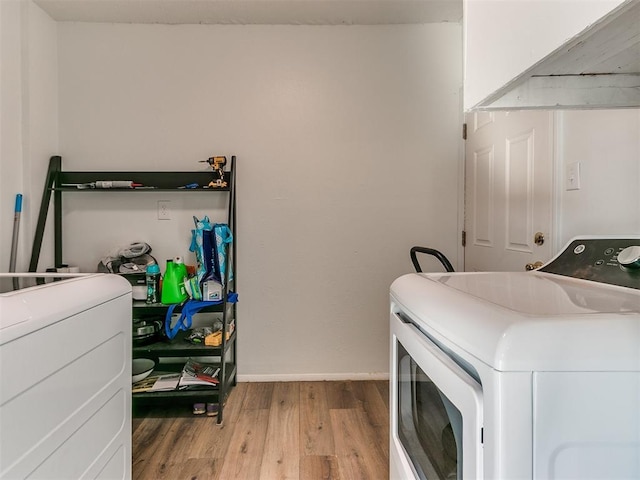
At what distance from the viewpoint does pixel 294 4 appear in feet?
6.93

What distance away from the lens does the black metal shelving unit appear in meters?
1.95

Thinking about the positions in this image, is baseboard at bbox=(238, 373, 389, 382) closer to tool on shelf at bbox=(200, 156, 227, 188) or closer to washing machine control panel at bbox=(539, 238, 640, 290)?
tool on shelf at bbox=(200, 156, 227, 188)

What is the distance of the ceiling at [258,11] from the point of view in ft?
6.92

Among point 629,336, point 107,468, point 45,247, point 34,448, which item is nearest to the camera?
point 629,336

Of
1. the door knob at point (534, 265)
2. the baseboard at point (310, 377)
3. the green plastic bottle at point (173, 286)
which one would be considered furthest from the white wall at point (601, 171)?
the green plastic bottle at point (173, 286)

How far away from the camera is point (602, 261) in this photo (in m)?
0.93

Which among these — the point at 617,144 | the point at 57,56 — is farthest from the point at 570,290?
the point at 57,56

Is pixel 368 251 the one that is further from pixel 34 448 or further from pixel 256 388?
pixel 34 448

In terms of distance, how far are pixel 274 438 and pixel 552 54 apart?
5.84ft

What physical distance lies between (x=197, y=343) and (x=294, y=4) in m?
2.00

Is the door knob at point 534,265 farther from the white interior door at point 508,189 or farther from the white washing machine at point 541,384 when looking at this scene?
the white washing machine at point 541,384

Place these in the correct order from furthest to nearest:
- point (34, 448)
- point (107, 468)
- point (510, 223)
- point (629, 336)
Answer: point (510, 223) < point (107, 468) < point (34, 448) < point (629, 336)

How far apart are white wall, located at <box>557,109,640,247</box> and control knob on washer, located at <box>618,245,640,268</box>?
32 cm

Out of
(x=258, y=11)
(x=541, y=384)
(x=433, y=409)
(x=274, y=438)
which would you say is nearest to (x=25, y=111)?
(x=258, y=11)
